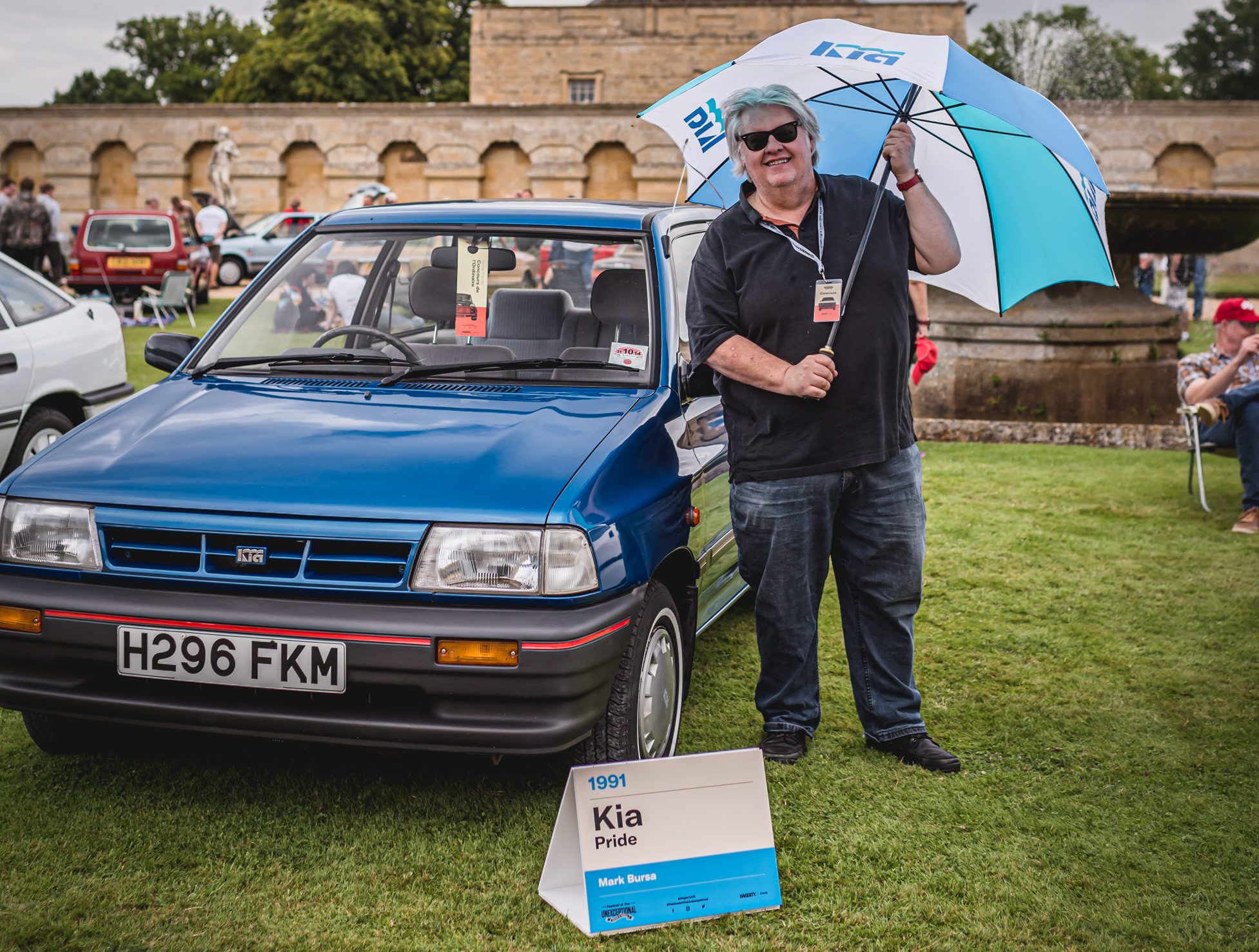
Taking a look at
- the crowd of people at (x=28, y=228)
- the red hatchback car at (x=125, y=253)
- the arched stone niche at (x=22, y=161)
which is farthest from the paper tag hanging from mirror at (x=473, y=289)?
the arched stone niche at (x=22, y=161)

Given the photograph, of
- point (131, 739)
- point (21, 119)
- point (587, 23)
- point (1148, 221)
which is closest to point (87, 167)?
point (21, 119)

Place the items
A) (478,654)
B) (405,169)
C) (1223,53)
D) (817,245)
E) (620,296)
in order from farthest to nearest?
(1223,53) → (405,169) → (620,296) → (817,245) → (478,654)

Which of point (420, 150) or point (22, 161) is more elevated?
point (420, 150)

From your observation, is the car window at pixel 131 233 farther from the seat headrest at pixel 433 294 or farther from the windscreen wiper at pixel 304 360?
the windscreen wiper at pixel 304 360

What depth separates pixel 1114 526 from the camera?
7.47 metres

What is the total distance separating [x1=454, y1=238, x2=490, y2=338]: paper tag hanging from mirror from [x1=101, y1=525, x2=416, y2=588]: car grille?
1.41 meters

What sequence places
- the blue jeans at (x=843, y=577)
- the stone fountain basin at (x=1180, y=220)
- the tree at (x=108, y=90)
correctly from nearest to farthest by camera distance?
1. the blue jeans at (x=843, y=577)
2. the stone fountain basin at (x=1180, y=220)
3. the tree at (x=108, y=90)

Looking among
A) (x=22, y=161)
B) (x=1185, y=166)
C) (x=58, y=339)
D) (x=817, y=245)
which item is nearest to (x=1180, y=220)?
(x=817, y=245)

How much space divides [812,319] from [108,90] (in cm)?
8913

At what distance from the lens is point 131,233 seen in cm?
2286

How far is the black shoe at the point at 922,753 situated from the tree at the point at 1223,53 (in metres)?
77.0

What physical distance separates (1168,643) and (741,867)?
302cm

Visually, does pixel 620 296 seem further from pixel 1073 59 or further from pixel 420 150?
pixel 1073 59

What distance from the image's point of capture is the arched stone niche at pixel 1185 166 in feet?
141
